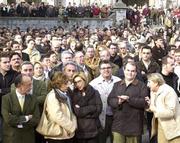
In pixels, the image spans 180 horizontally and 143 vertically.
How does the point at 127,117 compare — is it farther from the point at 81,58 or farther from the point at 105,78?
the point at 81,58

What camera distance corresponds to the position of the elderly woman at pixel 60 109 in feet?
26.0

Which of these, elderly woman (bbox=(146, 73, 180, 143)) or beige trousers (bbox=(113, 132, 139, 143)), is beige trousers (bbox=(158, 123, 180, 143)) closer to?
elderly woman (bbox=(146, 73, 180, 143))

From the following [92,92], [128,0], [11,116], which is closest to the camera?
[11,116]

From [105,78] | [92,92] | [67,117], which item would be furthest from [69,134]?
[105,78]

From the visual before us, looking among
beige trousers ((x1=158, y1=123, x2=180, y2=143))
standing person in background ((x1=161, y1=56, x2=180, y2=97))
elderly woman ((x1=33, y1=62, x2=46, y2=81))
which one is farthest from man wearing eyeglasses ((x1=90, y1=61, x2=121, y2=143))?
standing person in background ((x1=161, y1=56, x2=180, y2=97))

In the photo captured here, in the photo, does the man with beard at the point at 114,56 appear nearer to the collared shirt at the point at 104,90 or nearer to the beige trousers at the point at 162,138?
the collared shirt at the point at 104,90

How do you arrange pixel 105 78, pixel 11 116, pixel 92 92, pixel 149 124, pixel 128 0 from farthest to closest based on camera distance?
pixel 128 0
pixel 149 124
pixel 105 78
pixel 92 92
pixel 11 116

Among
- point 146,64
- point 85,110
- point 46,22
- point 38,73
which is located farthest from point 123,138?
point 46,22

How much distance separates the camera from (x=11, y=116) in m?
7.88

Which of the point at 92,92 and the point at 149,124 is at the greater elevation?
the point at 92,92

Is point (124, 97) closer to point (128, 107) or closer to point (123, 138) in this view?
point (128, 107)

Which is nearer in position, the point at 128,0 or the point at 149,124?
the point at 149,124

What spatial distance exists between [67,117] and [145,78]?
2.98 m

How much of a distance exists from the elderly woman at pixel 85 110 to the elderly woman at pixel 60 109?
0.64ft
